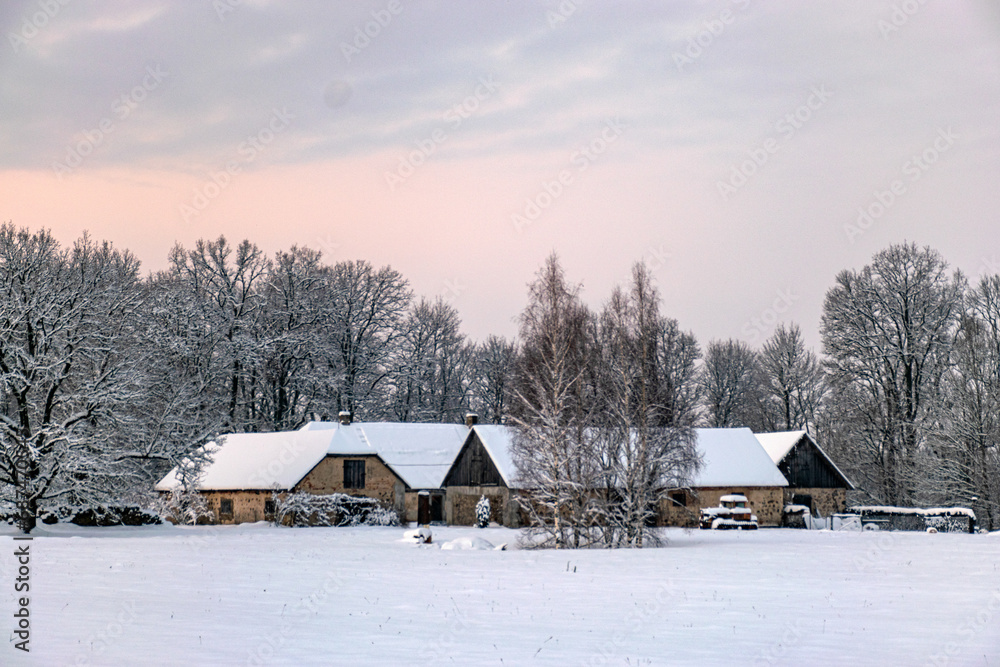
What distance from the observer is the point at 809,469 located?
53156 millimetres

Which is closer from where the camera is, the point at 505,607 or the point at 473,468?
the point at 505,607

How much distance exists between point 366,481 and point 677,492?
56.1ft

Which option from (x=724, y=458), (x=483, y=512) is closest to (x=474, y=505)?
(x=483, y=512)

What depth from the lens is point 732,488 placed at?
166 feet

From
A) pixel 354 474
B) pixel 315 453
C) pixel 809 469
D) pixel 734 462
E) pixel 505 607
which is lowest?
pixel 505 607

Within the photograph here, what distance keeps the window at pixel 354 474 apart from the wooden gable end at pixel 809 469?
23.0 m

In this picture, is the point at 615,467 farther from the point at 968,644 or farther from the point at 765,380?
the point at 765,380

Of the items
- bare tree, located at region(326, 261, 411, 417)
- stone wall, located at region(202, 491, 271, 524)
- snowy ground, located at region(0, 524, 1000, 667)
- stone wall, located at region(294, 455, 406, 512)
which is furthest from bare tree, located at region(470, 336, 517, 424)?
snowy ground, located at region(0, 524, 1000, 667)

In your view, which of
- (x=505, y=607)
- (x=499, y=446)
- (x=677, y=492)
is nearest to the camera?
(x=505, y=607)

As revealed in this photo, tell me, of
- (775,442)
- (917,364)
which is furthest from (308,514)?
(917,364)

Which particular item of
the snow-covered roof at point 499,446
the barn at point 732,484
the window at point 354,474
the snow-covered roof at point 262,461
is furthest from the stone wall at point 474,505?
the barn at point 732,484

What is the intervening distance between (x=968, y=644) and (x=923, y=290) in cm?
4057

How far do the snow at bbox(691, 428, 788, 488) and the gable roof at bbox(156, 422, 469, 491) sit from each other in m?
14.5

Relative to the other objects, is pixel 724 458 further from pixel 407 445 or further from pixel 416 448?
pixel 407 445
